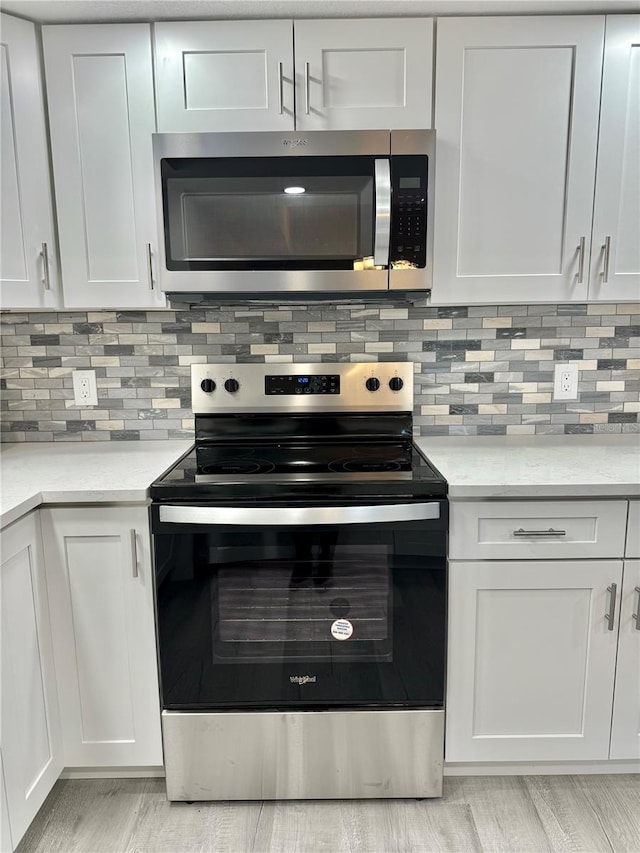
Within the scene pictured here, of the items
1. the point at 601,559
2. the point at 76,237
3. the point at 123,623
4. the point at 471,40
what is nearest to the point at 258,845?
the point at 123,623

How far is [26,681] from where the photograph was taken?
4.68 feet

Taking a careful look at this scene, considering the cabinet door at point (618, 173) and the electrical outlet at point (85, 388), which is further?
the electrical outlet at point (85, 388)

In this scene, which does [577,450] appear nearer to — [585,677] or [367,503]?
[585,677]

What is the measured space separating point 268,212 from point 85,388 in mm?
937

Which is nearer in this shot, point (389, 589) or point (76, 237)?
point (389, 589)

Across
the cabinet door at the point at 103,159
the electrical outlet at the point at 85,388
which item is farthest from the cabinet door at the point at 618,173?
the electrical outlet at the point at 85,388

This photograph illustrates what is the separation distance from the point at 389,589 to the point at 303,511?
326 mm

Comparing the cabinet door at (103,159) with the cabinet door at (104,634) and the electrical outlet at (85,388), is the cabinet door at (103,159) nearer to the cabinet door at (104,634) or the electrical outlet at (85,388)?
the electrical outlet at (85,388)

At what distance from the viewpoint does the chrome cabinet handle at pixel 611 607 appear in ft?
5.06

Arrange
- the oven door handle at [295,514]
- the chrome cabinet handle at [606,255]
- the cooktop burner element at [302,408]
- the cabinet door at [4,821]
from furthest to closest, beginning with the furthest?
the cooktop burner element at [302,408], the chrome cabinet handle at [606,255], the oven door handle at [295,514], the cabinet door at [4,821]

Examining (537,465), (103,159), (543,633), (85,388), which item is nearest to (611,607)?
(543,633)

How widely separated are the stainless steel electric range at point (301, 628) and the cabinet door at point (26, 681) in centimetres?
31

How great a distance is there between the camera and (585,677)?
1.59 meters

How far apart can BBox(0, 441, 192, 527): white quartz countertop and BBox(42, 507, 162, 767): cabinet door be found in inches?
2.1
